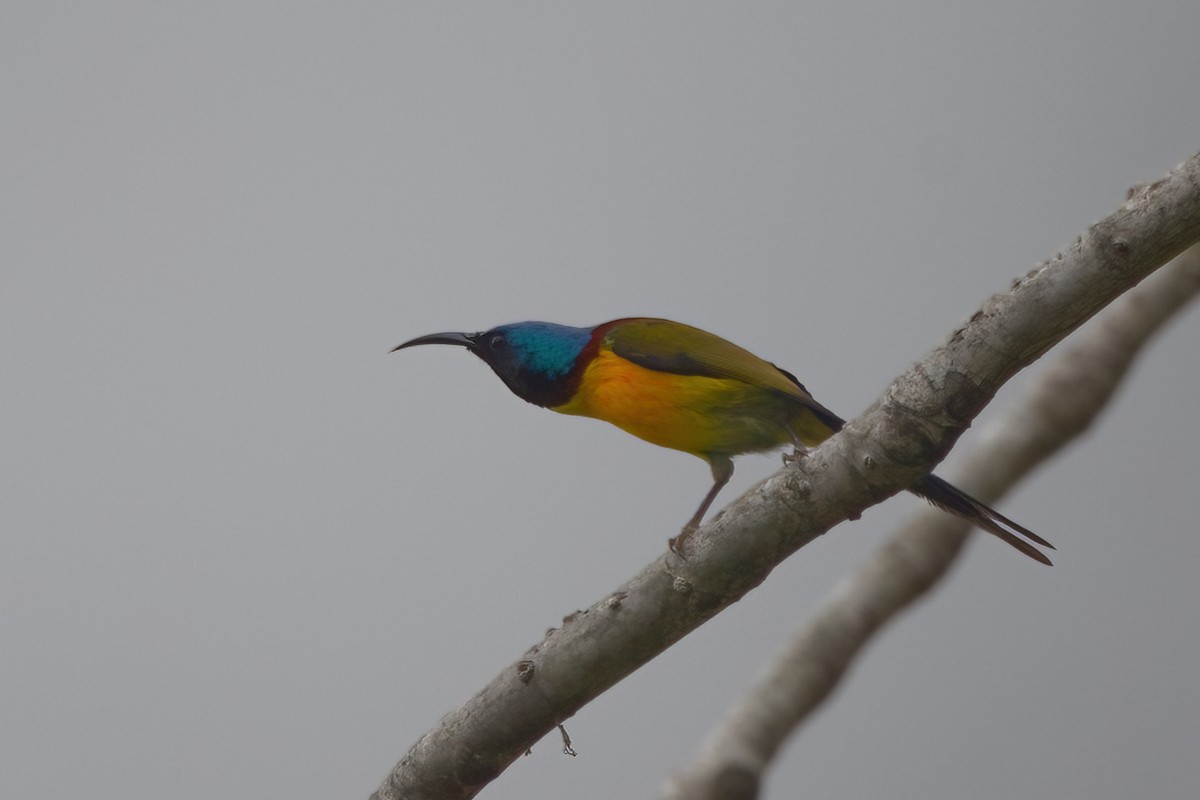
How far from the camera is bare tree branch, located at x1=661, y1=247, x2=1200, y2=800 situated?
404 centimetres

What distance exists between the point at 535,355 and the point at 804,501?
1.81 meters

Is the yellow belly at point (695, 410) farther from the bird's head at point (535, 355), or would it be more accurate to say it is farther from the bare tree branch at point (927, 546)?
the bare tree branch at point (927, 546)

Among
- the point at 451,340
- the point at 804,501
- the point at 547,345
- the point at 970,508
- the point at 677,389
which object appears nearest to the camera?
the point at 804,501

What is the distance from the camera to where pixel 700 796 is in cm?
390

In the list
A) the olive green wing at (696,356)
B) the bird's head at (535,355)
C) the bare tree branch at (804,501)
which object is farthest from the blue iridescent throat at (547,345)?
the bare tree branch at (804,501)

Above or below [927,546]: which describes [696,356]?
above

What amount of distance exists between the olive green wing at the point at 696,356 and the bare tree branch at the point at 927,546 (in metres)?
0.80

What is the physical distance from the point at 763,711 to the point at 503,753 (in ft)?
4.21

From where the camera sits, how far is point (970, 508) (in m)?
3.09

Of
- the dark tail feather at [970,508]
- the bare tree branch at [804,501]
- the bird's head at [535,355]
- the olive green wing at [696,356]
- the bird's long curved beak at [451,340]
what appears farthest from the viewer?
the bird's long curved beak at [451,340]

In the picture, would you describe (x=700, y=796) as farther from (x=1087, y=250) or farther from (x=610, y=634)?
(x=1087, y=250)

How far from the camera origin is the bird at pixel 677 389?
151 inches

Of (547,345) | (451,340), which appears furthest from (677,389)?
(451,340)

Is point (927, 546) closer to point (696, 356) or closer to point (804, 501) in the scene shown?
point (696, 356)
